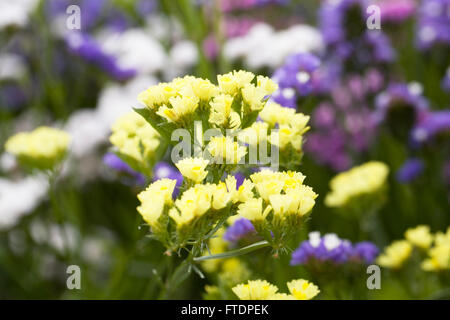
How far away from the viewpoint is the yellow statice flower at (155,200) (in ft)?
0.83

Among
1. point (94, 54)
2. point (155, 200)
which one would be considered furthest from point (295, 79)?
point (94, 54)

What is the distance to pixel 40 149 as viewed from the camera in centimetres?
42

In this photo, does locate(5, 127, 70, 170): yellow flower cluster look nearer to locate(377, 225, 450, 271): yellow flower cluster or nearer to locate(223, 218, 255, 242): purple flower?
locate(223, 218, 255, 242): purple flower

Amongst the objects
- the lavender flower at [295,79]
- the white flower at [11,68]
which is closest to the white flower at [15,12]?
the white flower at [11,68]

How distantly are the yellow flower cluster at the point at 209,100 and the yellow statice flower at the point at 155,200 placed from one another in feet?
0.13

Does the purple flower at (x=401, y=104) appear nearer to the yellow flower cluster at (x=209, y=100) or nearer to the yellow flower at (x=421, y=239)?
the yellow flower at (x=421, y=239)

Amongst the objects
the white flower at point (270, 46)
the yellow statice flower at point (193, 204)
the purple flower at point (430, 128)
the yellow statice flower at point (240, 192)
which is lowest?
the yellow statice flower at point (193, 204)

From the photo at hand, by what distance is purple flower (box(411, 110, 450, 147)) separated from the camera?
568 millimetres

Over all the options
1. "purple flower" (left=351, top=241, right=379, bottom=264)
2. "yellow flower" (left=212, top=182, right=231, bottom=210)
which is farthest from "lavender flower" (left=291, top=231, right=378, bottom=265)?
"yellow flower" (left=212, top=182, right=231, bottom=210)

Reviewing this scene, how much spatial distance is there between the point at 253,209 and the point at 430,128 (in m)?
0.38

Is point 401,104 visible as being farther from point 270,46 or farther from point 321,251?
point 321,251

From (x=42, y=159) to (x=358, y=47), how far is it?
405 mm

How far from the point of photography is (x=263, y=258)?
0.36m
